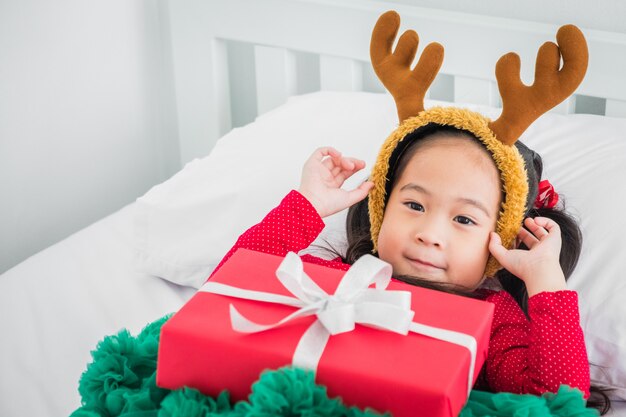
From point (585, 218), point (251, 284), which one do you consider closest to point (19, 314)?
point (251, 284)

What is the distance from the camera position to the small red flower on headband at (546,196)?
4.11 feet

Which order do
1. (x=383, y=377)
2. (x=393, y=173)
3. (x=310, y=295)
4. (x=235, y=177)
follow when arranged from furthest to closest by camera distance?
(x=235, y=177), (x=393, y=173), (x=310, y=295), (x=383, y=377)

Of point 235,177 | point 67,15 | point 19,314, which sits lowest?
point 19,314

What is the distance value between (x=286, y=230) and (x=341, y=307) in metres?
0.42

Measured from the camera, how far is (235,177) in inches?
59.2

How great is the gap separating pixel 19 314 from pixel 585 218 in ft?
3.06

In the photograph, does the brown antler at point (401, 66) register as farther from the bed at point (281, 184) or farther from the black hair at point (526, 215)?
the bed at point (281, 184)

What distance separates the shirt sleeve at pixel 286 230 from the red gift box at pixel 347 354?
0.31 metres

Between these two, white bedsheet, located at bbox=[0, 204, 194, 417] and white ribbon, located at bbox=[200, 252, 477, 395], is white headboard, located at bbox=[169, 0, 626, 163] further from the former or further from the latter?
white ribbon, located at bbox=[200, 252, 477, 395]

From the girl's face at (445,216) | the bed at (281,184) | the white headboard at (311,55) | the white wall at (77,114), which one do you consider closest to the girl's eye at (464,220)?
the girl's face at (445,216)

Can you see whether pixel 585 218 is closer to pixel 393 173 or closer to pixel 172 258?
pixel 393 173

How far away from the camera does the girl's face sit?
1131 mm

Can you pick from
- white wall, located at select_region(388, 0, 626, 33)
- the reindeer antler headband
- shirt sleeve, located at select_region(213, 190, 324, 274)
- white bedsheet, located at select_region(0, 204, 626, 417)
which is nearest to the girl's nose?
the reindeer antler headband

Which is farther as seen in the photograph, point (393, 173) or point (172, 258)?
point (172, 258)
